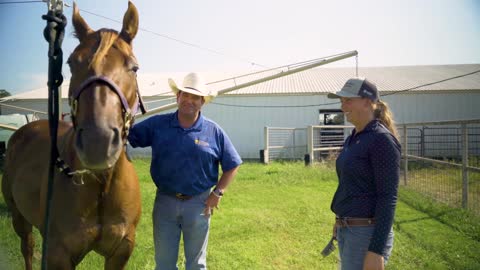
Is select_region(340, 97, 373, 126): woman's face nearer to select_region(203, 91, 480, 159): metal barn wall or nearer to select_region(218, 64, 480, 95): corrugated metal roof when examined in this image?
select_region(203, 91, 480, 159): metal barn wall

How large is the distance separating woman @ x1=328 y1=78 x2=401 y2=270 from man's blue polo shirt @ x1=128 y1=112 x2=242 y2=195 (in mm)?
973

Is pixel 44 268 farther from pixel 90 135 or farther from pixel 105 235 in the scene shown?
pixel 90 135

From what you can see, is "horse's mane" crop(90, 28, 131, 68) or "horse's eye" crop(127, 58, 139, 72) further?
"horse's eye" crop(127, 58, 139, 72)

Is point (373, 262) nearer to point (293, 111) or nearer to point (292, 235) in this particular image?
point (292, 235)

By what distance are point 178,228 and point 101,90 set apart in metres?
1.41

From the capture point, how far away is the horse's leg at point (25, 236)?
3.53 metres

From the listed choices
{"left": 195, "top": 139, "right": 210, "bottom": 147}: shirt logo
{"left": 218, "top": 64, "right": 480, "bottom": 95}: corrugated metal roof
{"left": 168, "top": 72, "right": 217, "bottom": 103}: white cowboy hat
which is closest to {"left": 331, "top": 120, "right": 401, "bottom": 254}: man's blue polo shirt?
{"left": 195, "top": 139, "right": 210, "bottom": 147}: shirt logo

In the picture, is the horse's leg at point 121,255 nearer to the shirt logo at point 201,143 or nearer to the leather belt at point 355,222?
the shirt logo at point 201,143

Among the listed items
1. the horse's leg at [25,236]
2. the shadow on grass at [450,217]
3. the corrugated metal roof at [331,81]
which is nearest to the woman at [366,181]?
the horse's leg at [25,236]

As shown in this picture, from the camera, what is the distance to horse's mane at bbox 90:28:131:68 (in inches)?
67.0

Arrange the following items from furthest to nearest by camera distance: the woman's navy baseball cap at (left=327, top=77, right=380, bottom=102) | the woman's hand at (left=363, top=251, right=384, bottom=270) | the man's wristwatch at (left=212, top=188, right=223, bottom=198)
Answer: the man's wristwatch at (left=212, top=188, right=223, bottom=198) < the woman's navy baseball cap at (left=327, top=77, right=380, bottom=102) < the woman's hand at (left=363, top=251, right=384, bottom=270)

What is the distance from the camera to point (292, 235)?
5.00m

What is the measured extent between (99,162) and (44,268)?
2.18 ft

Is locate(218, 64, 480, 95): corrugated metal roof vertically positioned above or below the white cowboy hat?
above
